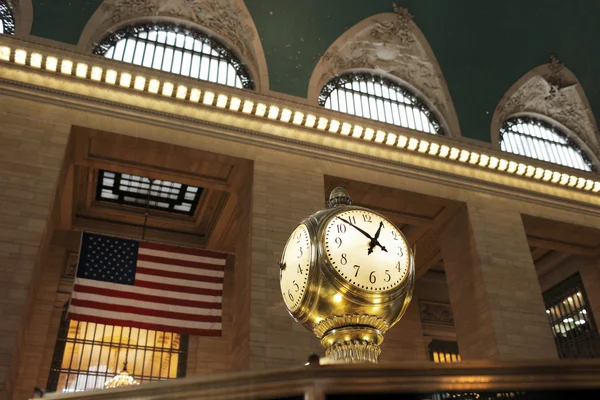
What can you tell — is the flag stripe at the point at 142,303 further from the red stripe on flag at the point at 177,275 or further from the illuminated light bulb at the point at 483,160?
the illuminated light bulb at the point at 483,160

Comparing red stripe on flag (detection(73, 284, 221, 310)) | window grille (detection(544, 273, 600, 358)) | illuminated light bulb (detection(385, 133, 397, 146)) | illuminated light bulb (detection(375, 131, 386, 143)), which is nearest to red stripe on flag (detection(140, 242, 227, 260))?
red stripe on flag (detection(73, 284, 221, 310))

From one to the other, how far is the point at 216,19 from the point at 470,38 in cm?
497

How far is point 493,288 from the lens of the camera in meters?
9.77

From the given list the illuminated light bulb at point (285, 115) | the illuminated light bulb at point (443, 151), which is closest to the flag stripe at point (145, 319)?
the illuminated light bulb at point (285, 115)

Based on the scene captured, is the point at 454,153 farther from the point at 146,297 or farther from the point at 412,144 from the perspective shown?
the point at 146,297

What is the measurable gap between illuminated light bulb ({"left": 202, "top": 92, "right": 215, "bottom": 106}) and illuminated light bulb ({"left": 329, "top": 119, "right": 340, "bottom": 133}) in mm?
2040

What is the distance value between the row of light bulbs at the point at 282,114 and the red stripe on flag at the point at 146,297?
3.20 meters

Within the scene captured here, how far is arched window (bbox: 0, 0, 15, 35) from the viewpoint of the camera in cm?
940

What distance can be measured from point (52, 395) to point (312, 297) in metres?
0.80

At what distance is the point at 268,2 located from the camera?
1077 centimetres

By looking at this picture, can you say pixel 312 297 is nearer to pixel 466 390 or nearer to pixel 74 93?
pixel 466 390

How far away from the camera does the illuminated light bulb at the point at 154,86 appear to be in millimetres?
9445

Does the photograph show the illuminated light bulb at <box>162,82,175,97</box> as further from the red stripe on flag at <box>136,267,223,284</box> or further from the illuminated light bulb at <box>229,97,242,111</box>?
the red stripe on flag at <box>136,267,223,284</box>

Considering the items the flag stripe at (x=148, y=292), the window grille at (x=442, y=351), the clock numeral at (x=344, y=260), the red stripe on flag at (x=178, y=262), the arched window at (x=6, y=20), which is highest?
the arched window at (x=6, y=20)
